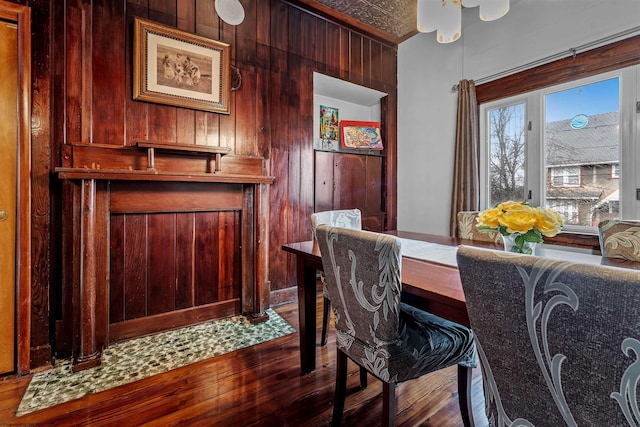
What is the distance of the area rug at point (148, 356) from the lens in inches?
62.2

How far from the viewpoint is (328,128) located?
3443 millimetres

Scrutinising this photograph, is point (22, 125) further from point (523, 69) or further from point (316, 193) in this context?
point (523, 69)

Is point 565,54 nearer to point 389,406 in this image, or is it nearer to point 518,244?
point 518,244

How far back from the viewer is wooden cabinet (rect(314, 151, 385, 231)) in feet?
10.3

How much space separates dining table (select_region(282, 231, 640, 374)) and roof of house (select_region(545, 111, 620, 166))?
1.19m

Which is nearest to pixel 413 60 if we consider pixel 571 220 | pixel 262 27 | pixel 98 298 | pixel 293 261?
pixel 262 27

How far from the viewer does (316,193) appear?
10.2 feet

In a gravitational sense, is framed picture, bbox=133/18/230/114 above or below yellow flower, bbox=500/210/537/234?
above

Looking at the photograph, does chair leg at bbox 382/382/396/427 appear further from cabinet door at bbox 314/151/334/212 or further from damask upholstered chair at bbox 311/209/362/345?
cabinet door at bbox 314/151/334/212

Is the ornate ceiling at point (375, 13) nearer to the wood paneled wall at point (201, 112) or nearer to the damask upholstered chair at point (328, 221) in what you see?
the wood paneled wall at point (201, 112)

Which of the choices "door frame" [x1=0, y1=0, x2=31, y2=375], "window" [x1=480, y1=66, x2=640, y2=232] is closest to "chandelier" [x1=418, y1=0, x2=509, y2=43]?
"window" [x1=480, y1=66, x2=640, y2=232]

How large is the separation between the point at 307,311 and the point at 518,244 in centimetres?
112

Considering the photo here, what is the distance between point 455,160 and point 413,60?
1.40m

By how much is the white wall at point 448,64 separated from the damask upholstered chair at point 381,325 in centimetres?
226
